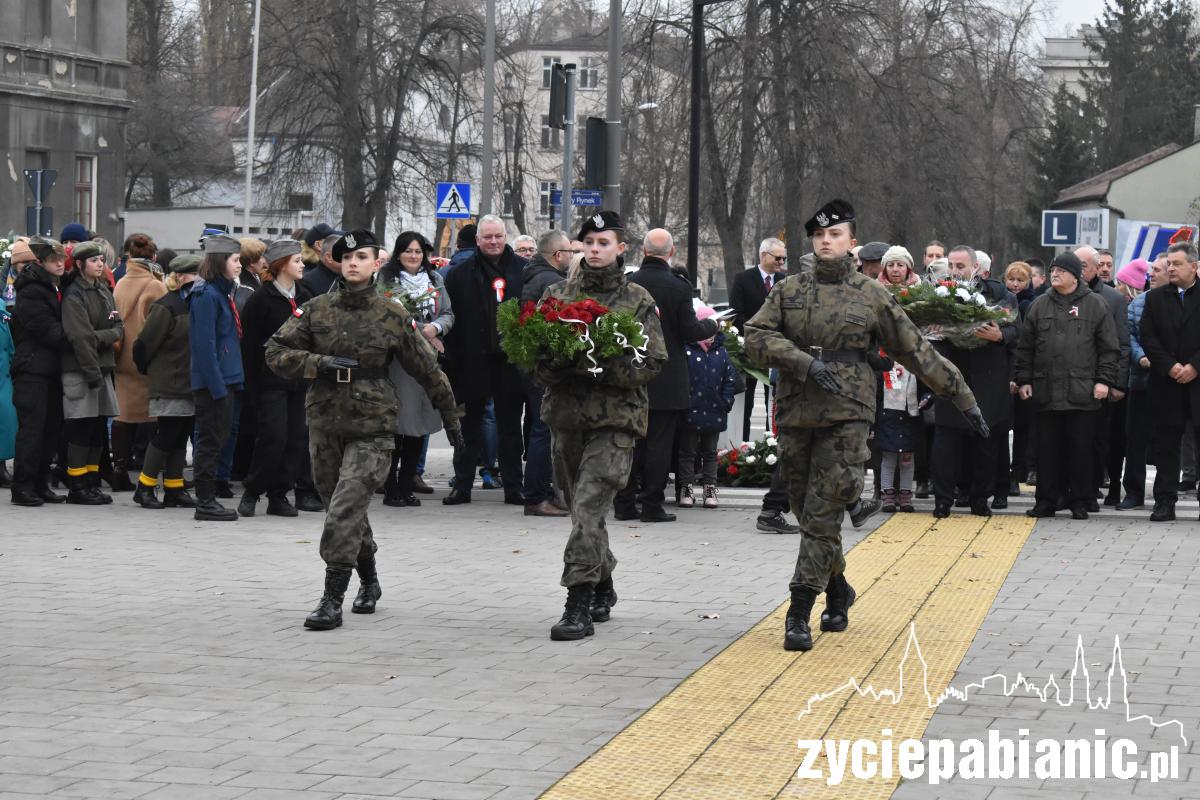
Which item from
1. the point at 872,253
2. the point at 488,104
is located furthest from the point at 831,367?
the point at 488,104

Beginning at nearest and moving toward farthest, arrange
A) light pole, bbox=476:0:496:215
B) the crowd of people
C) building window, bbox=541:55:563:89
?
the crowd of people → light pole, bbox=476:0:496:215 → building window, bbox=541:55:563:89

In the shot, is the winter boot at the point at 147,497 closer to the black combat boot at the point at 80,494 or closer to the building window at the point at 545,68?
the black combat boot at the point at 80,494

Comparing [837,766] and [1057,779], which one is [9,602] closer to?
[837,766]

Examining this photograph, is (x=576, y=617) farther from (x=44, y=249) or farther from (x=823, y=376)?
(x=44, y=249)

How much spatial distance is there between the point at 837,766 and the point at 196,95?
62373mm

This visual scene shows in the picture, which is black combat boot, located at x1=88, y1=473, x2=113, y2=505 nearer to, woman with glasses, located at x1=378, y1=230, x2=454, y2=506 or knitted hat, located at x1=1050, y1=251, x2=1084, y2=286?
woman with glasses, located at x1=378, y1=230, x2=454, y2=506

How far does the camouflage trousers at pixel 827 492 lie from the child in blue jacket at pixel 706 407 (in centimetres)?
490

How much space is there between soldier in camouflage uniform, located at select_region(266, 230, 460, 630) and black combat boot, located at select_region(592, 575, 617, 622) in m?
Result: 1.14

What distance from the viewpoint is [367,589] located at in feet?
30.5

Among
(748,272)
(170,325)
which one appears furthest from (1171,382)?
(170,325)

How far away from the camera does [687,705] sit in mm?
7129

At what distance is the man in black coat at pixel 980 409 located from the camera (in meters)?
13.3

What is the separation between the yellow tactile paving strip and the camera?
19.6ft

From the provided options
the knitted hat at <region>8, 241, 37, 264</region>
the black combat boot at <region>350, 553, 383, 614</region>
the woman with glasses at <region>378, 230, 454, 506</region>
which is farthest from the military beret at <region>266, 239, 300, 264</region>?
the black combat boot at <region>350, 553, 383, 614</region>
